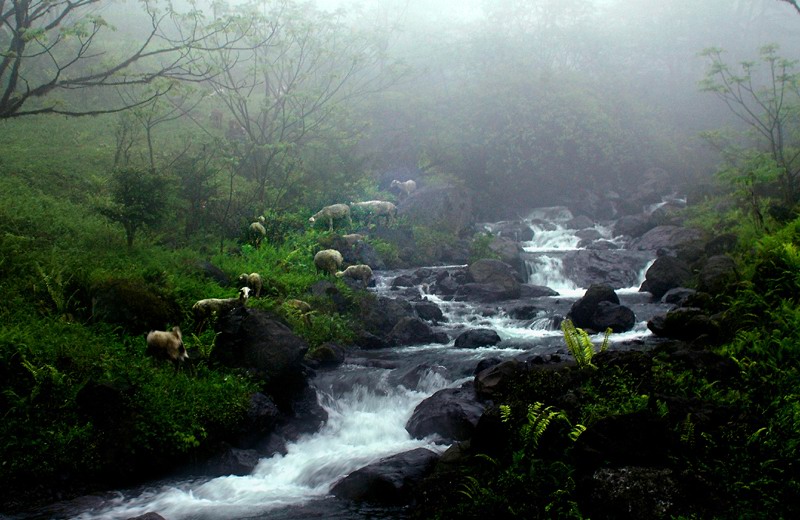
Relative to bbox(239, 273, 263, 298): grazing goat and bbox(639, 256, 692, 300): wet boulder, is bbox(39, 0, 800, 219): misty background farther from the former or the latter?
bbox(639, 256, 692, 300): wet boulder

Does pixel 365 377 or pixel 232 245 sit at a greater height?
pixel 232 245

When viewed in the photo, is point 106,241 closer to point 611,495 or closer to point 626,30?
point 611,495

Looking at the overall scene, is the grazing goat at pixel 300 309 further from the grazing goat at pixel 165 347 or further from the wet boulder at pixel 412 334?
the grazing goat at pixel 165 347

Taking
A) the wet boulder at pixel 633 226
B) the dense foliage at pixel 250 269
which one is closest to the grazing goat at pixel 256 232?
the dense foliage at pixel 250 269

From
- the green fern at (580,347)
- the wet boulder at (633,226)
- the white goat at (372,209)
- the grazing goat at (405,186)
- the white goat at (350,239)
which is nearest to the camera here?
the green fern at (580,347)

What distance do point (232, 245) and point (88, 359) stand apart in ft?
28.5

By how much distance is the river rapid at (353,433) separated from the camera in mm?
6316

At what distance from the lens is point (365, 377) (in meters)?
10.1

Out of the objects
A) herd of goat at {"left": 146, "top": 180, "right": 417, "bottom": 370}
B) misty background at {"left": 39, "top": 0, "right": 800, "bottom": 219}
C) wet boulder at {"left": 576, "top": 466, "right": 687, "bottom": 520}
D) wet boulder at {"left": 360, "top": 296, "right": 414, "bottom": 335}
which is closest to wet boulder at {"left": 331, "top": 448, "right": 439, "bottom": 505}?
wet boulder at {"left": 576, "top": 466, "right": 687, "bottom": 520}

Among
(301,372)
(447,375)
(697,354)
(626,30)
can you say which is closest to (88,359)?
(301,372)

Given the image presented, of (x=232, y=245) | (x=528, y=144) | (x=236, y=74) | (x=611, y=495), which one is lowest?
(x=611, y=495)

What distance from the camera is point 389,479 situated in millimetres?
6438

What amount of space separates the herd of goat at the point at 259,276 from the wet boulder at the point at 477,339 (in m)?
3.45

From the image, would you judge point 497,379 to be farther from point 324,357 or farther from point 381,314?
point 381,314
